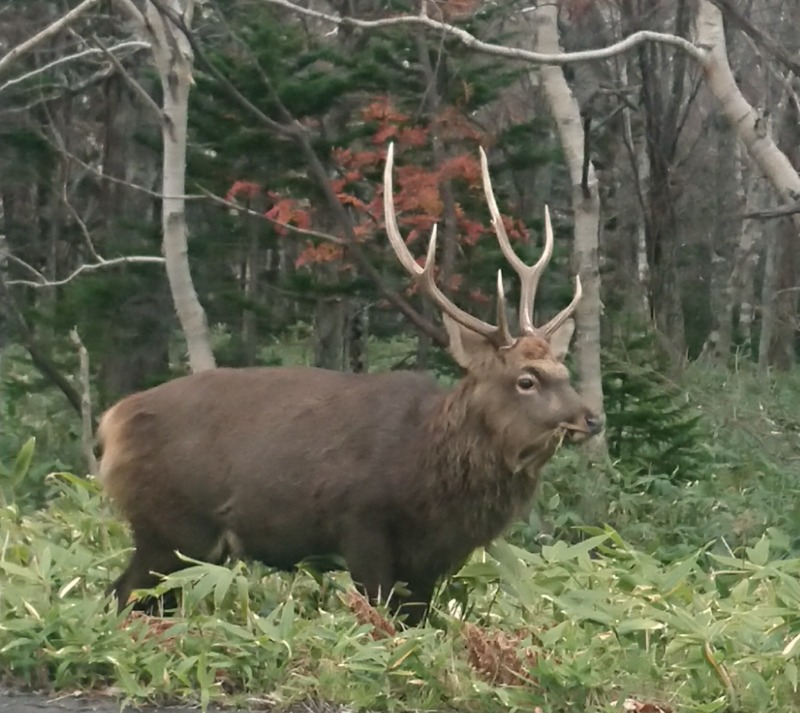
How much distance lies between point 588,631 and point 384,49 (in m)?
6.46

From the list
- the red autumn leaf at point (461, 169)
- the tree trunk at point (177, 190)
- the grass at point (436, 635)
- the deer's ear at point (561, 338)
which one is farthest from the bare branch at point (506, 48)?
the grass at point (436, 635)

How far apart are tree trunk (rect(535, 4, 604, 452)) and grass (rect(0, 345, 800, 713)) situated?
2.47 metres

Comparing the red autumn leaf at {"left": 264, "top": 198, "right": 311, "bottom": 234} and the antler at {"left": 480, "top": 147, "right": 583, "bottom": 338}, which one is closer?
A: the antler at {"left": 480, "top": 147, "right": 583, "bottom": 338}

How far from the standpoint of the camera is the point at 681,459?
10.2m

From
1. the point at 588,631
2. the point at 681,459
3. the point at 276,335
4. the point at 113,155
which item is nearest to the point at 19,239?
the point at 113,155

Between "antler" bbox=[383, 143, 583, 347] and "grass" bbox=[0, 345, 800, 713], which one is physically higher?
"antler" bbox=[383, 143, 583, 347]

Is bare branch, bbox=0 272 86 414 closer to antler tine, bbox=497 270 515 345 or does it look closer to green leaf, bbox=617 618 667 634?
antler tine, bbox=497 270 515 345

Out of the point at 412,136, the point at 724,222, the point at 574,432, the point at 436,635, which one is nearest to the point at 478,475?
the point at 574,432

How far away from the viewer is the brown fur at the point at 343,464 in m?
6.02

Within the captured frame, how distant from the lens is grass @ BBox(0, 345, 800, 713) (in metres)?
5.16

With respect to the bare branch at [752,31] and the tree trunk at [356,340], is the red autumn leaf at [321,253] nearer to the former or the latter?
the tree trunk at [356,340]

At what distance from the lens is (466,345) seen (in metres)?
6.26

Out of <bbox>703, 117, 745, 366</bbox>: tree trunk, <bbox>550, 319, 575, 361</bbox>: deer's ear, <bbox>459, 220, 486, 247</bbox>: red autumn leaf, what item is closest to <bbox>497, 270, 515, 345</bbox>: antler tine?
<bbox>550, 319, 575, 361</bbox>: deer's ear

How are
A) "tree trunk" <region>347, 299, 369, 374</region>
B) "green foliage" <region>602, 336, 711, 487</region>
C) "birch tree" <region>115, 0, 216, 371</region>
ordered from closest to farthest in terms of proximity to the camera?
"birch tree" <region>115, 0, 216, 371</region>
"green foliage" <region>602, 336, 711, 487</region>
"tree trunk" <region>347, 299, 369, 374</region>
